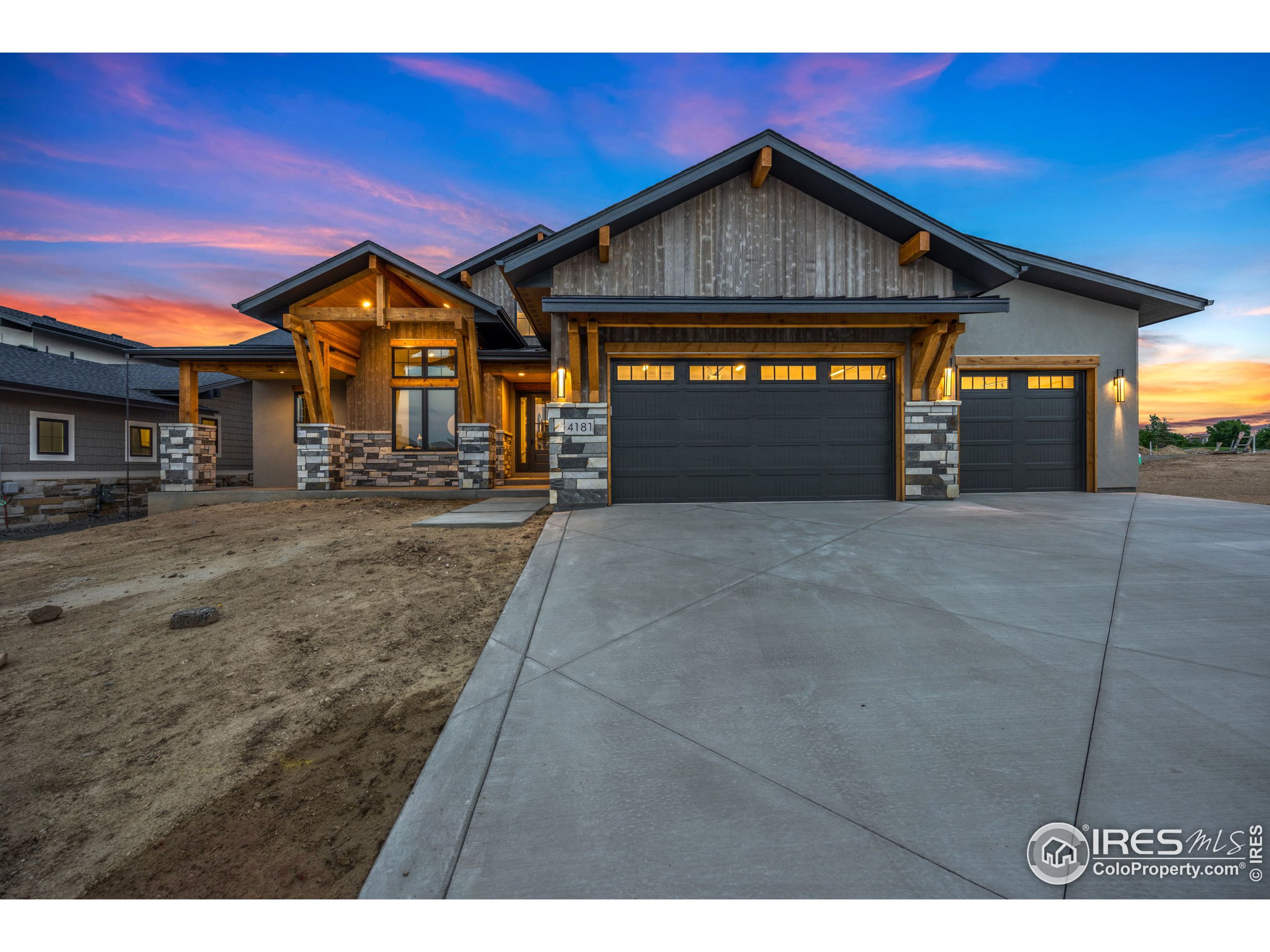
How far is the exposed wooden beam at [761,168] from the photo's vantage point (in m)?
7.50

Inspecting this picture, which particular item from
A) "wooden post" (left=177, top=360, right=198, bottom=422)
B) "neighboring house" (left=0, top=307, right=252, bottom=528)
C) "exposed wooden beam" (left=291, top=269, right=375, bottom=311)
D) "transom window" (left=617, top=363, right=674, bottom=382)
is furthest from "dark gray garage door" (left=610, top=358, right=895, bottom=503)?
"neighboring house" (left=0, top=307, right=252, bottom=528)

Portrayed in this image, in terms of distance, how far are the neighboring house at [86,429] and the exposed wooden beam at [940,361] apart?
16561 millimetres

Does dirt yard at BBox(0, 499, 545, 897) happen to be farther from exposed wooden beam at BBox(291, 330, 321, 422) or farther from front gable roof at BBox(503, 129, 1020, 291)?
exposed wooden beam at BBox(291, 330, 321, 422)

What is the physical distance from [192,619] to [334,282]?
30.7 feet

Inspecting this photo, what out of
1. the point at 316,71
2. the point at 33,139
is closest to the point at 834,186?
the point at 316,71

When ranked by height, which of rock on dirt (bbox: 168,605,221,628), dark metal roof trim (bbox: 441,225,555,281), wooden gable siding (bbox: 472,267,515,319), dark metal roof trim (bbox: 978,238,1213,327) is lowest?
rock on dirt (bbox: 168,605,221,628)

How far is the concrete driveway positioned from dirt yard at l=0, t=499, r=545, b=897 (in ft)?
1.18

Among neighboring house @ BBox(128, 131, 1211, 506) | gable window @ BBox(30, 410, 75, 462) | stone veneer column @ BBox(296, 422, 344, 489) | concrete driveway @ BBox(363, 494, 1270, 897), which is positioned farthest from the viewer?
gable window @ BBox(30, 410, 75, 462)

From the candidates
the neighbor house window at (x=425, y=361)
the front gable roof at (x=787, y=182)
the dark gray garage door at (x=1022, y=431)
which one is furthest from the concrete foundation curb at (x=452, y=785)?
the neighbor house window at (x=425, y=361)

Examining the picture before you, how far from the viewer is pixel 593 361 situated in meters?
7.87

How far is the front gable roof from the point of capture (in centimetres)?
746

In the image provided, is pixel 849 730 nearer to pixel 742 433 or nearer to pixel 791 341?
pixel 742 433

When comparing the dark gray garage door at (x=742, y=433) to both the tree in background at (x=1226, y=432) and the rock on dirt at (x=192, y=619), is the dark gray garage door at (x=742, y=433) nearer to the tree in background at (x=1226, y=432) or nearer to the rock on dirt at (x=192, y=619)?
the rock on dirt at (x=192, y=619)

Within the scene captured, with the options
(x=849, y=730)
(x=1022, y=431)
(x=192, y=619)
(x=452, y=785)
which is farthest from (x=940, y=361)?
(x=192, y=619)
